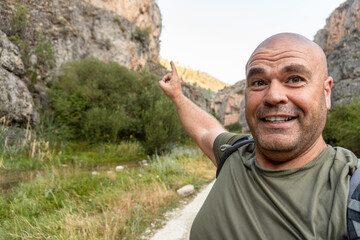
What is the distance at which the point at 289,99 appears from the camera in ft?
3.51

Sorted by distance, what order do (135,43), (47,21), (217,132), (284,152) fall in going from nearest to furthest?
(284,152) → (217,132) → (47,21) → (135,43)

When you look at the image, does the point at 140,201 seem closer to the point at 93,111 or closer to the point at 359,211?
the point at 359,211

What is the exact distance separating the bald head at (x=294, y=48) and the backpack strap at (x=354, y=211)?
0.57m

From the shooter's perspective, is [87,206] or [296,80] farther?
[87,206]

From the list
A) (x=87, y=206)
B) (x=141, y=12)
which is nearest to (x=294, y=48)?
(x=87, y=206)

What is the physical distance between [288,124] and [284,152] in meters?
0.14

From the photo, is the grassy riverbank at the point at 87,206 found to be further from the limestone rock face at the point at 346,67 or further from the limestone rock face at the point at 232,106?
the limestone rock face at the point at 232,106

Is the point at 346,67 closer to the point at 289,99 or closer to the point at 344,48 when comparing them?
the point at 344,48

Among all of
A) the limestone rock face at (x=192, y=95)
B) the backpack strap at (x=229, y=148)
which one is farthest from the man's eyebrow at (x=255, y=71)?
the limestone rock face at (x=192, y=95)

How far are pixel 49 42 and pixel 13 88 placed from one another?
18.0 ft

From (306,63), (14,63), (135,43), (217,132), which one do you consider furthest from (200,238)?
(135,43)

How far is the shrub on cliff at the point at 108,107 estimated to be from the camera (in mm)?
11359

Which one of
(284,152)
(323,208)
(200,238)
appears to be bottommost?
(200,238)

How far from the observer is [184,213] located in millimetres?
3580
